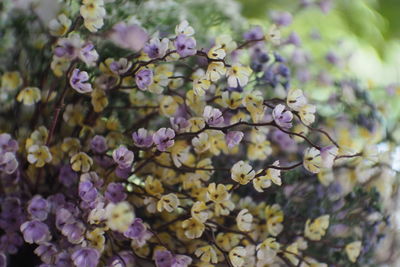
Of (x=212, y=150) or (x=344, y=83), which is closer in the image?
(x=212, y=150)

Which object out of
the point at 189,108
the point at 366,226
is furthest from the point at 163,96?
the point at 366,226

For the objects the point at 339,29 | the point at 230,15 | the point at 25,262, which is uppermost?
the point at 230,15

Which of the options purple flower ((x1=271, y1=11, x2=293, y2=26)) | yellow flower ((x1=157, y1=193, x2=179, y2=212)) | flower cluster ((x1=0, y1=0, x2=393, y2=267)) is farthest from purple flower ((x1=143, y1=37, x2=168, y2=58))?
purple flower ((x1=271, y1=11, x2=293, y2=26))

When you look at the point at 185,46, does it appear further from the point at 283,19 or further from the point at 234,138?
the point at 283,19

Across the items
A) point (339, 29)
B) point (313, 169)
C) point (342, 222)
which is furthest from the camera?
point (339, 29)

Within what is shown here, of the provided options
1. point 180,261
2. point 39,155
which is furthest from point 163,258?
point 39,155

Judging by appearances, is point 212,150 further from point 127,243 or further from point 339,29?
point 339,29

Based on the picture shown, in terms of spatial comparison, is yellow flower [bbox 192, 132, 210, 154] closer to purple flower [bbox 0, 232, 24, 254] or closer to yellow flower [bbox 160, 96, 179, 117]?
yellow flower [bbox 160, 96, 179, 117]
